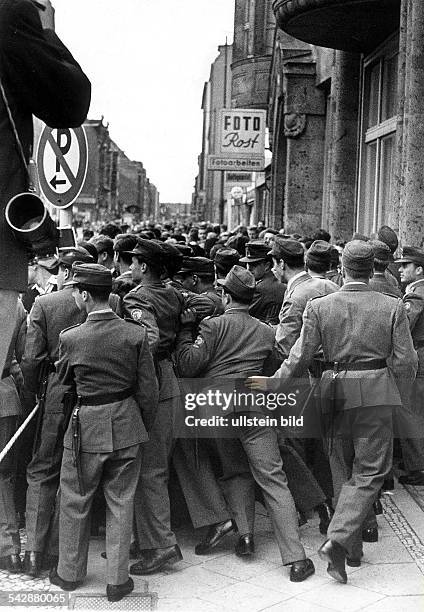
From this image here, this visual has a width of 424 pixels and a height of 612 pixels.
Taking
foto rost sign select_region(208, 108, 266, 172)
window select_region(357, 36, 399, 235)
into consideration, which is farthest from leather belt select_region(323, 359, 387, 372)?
foto rost sign select_region(208, 108, 266, 172)

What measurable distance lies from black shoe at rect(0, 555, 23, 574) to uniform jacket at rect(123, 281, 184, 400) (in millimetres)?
1329

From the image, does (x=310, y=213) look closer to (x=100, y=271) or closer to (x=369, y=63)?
(x=369, y=63)

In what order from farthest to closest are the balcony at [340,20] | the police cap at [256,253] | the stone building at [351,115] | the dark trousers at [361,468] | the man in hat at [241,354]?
the balcony at [340,20]
the stone building at [351,115]
the police cap at [256,253]
the man in hat at [241,354]
the dark trousers at [361,468]

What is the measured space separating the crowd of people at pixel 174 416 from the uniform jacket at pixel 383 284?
0.79 meters

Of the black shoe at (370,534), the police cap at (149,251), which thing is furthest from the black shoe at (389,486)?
the police cap at (149,251)

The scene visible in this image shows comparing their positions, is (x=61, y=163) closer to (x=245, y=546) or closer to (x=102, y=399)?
(x=102, y=399)

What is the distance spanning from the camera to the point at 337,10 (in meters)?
12.9

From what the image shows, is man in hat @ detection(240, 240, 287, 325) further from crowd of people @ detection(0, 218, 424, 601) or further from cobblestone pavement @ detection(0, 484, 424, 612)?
cobblestone pavement @ detection(0, 484, 424, 612)

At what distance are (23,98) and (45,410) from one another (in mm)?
3366

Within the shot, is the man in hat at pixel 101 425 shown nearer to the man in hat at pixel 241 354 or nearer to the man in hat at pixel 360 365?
the man in hat at pixel 241 354

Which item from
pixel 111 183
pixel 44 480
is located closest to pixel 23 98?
pixel 44 480

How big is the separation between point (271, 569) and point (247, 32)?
81.4 feet

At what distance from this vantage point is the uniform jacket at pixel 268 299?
799 cm

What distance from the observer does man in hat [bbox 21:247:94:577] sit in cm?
584
